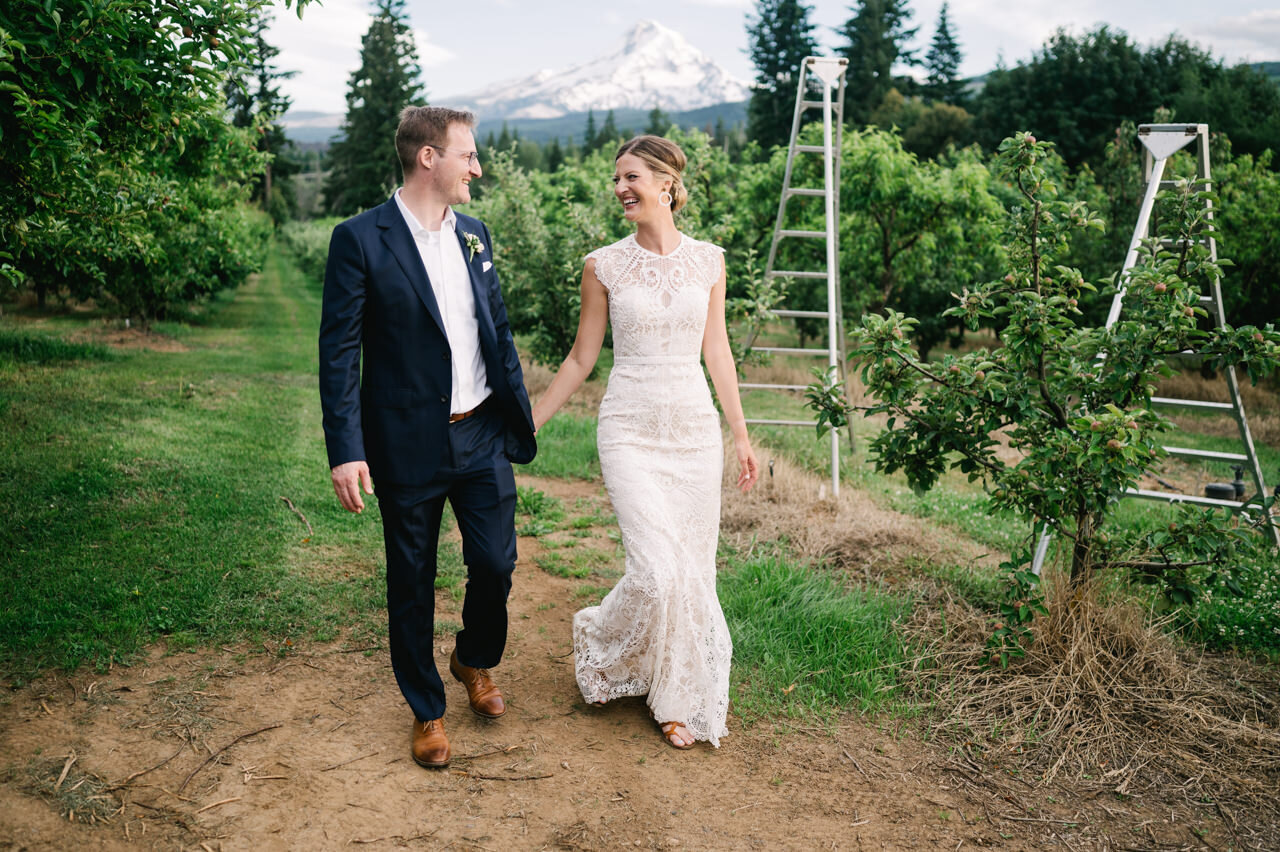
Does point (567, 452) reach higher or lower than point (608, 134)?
lower

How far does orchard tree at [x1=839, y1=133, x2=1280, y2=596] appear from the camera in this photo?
421cm

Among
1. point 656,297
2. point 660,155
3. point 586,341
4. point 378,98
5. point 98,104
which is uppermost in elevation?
point 378,98

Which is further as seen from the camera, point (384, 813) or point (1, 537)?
point (1, 537)

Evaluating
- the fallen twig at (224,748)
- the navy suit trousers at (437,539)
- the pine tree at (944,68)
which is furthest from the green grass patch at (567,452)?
the pine tree at (944,68)

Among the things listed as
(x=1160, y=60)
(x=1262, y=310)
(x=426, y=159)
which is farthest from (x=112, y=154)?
(x=1160, y=60)

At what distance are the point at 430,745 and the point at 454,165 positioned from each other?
2331 mm

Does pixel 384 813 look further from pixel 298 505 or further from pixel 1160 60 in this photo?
pixel 1160 60

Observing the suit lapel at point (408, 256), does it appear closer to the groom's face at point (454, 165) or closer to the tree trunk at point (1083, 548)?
the groom's face at point (454, 165)

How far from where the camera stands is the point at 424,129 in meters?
3.49

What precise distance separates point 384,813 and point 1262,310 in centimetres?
1809

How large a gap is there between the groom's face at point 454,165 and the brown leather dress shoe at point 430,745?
6.98 feet

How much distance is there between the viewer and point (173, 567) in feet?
17.6

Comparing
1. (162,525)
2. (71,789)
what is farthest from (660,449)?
(162,525)

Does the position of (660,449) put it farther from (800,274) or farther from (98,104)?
(800,274)
